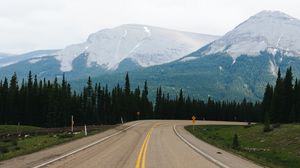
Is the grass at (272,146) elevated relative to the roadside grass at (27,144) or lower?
lower

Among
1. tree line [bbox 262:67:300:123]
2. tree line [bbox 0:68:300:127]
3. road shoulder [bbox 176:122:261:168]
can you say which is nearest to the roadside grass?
road shoulder [bbox 176:122:261:168]

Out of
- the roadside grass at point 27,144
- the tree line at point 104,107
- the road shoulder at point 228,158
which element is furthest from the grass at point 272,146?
the tree line at point 104,107

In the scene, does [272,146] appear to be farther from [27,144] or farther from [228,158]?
[27,144]

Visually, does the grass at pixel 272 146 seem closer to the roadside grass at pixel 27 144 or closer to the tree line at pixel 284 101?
the roadside grass at pixel 27 144

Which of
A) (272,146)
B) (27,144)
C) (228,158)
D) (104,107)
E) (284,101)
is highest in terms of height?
(284,101)

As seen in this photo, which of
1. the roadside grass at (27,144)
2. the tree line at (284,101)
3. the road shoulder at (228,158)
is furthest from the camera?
the tree line at (284,101)

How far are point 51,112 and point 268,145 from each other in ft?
221

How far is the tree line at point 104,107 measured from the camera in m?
96.2

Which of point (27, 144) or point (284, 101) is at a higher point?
point (284, 101)

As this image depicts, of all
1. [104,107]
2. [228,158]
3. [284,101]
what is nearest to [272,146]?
[228,158]

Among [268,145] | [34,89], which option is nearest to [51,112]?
[34,89]

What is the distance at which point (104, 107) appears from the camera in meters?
138

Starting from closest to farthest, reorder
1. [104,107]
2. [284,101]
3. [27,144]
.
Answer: [27,144]
[284,101]
[104,107]

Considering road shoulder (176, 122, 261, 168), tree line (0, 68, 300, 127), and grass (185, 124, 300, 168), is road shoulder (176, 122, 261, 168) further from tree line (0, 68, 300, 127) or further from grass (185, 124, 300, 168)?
tree line (0, 68, 300, 127)
